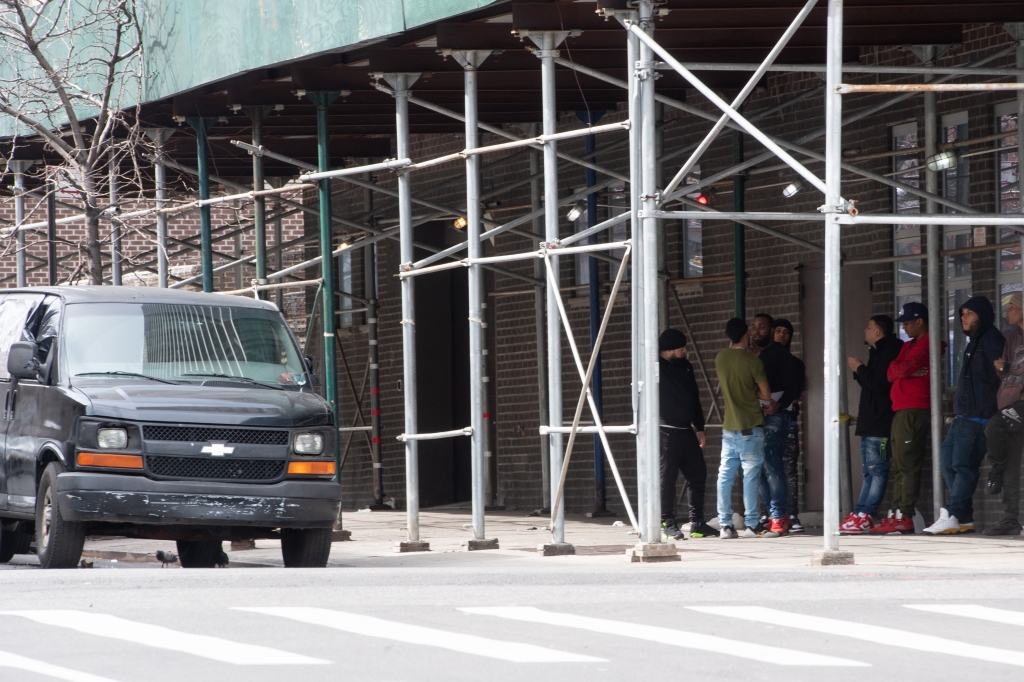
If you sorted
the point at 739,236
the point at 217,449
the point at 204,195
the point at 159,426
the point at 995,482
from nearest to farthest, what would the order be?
1. the point at 159,426
2. the point at 217,449
3. the point at 995,482
4. the point at 739,236
5. the point at 204,195

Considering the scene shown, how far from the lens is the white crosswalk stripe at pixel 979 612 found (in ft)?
28.1

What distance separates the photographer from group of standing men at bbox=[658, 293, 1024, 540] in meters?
13.9

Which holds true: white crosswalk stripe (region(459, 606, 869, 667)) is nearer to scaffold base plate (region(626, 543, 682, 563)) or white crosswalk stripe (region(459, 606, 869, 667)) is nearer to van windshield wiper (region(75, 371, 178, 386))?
scaffold base plate (region(626, 543, 682, 563))

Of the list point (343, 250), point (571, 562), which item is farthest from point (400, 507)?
point (571, 562)

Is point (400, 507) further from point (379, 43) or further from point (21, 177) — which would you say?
point (379, 43)

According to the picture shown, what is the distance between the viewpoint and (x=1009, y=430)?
13789 mm

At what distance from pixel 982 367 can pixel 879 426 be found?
116 centimetres

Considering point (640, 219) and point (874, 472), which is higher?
point (640, 219)

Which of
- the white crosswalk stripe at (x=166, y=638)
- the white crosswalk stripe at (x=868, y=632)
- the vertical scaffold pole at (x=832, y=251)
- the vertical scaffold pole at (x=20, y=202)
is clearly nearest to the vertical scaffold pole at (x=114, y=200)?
the vertical scaffold pole at (x=20, y=202)

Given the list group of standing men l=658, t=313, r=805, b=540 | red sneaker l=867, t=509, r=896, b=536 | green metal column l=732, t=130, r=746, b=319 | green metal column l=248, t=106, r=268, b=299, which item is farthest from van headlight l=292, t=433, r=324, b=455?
green metal column l=732, t=130, r=746, b=319

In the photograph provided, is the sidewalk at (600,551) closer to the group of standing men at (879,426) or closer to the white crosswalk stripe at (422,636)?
the group of standing men at (879,426)

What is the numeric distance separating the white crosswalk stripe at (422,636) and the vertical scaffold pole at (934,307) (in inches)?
287

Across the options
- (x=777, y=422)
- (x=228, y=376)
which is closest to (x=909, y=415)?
(x=777, y=422)

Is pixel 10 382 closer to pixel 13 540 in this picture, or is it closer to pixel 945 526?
pixel 13 540
